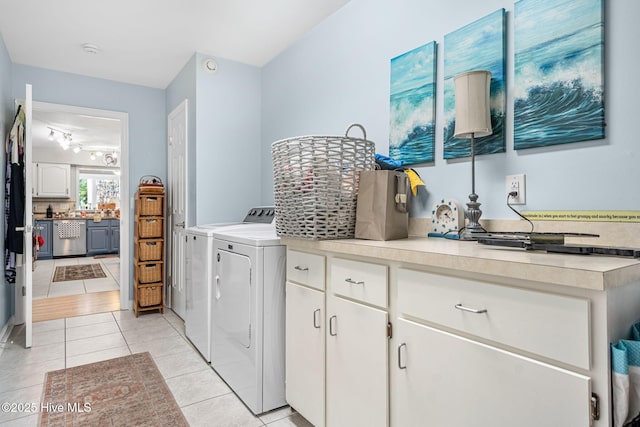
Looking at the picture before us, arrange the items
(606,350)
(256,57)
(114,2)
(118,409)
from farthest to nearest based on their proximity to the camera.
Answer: (256,57) → (114,2) → (118,409) → (606,350)

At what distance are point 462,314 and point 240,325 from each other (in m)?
1.34

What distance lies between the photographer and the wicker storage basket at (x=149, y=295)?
12.0 feet

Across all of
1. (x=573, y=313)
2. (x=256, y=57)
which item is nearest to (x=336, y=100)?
(x=256, y=57)

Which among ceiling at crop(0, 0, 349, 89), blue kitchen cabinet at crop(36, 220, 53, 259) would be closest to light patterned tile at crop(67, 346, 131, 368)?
ceiling at crop(0, 0, 349, 89)

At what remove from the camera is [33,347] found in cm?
282

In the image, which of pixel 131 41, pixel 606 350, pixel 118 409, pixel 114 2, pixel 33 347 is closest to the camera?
pixel 606 350

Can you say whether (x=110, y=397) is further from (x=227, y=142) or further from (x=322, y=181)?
(x=227, y=142)

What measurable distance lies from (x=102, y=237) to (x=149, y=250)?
5536 mm

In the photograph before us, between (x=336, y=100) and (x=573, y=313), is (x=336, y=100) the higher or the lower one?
the higher one

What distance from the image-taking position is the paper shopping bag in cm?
148

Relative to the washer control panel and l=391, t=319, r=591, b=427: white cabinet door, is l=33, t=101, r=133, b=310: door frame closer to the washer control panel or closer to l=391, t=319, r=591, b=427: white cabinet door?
the washer control panel

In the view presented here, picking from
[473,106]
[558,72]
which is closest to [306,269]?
[473,106]

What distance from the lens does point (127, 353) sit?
8.92 ft

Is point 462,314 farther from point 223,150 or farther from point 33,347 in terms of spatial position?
point 33,347
